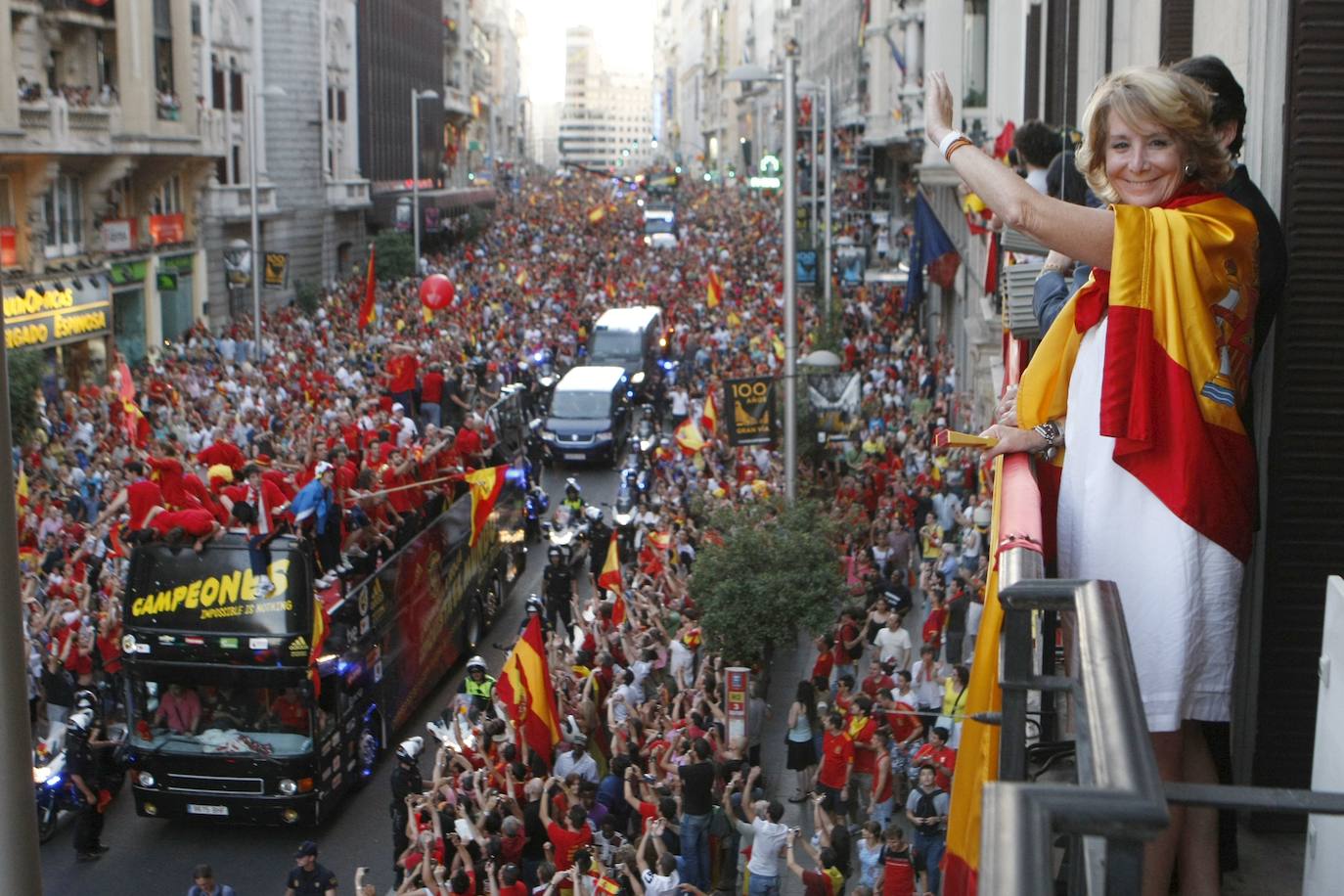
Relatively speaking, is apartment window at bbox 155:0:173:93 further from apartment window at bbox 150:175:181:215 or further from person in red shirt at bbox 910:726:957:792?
person in red shirt at bbox 910:726:957:792

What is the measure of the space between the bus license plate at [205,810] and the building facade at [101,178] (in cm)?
1890

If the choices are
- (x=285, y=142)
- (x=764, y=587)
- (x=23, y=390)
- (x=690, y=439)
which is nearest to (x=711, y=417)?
(x=690, y=439)

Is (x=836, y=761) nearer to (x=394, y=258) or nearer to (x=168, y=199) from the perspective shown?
(x=168, y=199)

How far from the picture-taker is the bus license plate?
14.4 meters

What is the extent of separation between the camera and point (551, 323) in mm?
48969

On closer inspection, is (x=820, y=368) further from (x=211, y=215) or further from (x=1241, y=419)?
(x=211, y=215)

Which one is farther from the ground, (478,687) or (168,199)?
(168,199)

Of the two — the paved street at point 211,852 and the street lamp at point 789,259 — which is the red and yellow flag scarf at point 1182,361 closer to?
the paved street at point 211,852

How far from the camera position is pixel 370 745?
16.2 meters

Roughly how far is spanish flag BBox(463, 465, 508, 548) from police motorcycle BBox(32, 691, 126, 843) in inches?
207

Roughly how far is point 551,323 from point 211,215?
1026cm

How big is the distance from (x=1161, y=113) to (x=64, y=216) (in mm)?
37517

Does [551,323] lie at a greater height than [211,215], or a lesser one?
lesser

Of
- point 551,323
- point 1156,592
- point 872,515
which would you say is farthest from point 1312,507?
point 551,323
